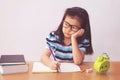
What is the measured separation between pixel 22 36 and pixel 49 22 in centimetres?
32

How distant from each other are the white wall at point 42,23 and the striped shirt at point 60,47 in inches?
20.8

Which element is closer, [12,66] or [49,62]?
[12,66]

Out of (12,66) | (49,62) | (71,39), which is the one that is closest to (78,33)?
(71,39)

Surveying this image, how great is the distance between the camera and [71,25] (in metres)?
1.84

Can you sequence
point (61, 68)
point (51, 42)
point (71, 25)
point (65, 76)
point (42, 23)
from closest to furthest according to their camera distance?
point (65, 76) < point (61, 68) < point (71, 25) < point (51, 42) < point (42, 23)

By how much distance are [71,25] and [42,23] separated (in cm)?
71

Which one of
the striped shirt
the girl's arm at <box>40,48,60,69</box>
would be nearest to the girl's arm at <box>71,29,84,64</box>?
the striped shirt

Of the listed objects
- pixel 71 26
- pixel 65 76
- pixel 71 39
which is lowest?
pixel 65 76

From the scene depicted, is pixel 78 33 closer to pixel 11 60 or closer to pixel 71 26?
pixel 71 26

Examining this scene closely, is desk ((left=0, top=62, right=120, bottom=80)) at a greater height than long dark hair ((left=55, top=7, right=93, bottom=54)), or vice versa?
long dark hair ((left=55, top=7, right=93, bottom=54))

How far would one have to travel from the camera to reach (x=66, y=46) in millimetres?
1974

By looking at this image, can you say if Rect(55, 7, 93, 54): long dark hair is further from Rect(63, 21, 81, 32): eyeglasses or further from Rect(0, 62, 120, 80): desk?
Rect(0, 62, 120, 80): desk

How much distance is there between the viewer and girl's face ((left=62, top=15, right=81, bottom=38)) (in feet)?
6.02

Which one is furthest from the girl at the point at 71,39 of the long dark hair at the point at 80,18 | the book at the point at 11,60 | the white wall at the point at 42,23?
the white wall at the point at 42,23
